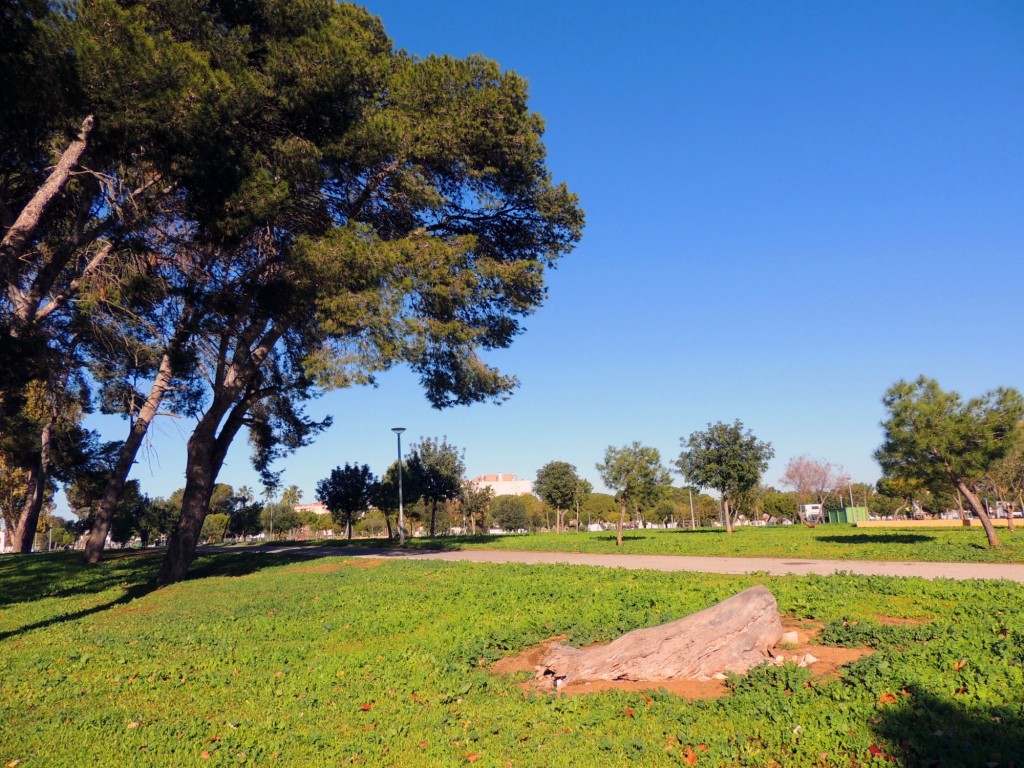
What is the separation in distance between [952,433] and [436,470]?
97.6 feet

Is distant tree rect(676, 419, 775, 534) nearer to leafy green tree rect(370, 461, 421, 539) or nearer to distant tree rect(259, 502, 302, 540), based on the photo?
leafy green tree rect(370, 461, 421, 539)

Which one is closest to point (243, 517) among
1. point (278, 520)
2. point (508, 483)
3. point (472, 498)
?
point (278, 520)

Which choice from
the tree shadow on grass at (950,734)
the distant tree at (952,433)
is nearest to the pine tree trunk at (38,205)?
the tree shadow on grass at (950,734)

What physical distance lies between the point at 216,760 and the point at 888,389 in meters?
19.4

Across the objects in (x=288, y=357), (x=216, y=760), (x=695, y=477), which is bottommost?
(x=216, y=760)

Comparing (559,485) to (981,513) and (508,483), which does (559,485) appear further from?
(508,483)

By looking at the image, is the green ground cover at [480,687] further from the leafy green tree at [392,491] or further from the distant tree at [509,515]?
the distant tree at [509,515]

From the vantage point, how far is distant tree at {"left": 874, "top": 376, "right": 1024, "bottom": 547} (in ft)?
57.1

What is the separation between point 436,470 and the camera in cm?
4169

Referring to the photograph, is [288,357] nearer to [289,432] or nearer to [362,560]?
[289,432]

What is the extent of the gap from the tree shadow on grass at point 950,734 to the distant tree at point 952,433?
15.1 meters

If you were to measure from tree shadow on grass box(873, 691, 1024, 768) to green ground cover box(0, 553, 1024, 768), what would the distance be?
0.01m

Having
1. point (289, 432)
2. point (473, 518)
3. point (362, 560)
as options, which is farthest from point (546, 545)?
point (473, 518)

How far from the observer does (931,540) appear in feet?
67.5
